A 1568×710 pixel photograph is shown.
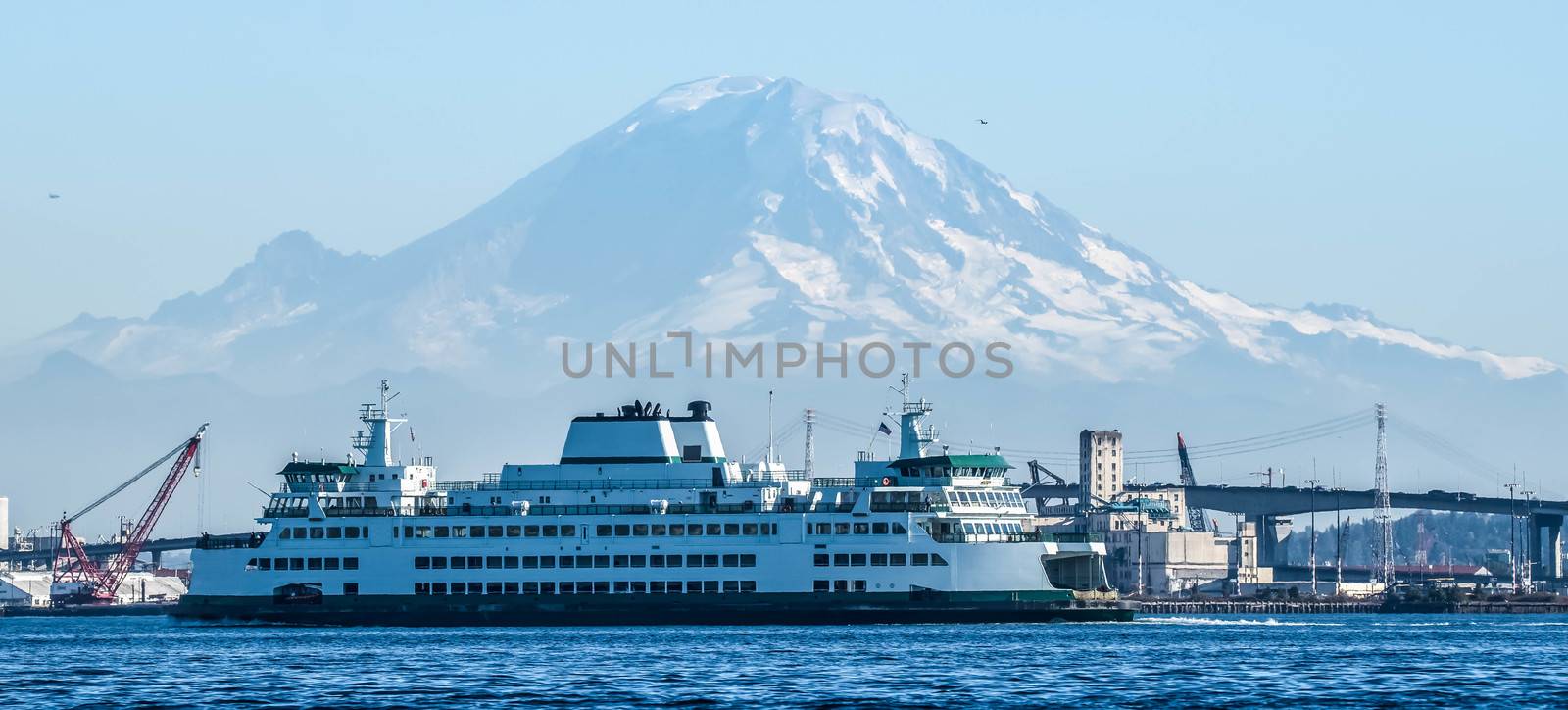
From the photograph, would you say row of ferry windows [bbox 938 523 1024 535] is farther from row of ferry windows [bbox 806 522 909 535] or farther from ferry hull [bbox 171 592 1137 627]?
ferry hull [bbox 171 592 1137 627]

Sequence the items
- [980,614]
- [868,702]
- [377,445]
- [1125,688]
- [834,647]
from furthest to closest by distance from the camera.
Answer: [377,445] < [980,614] < [834,647] < [1125,688] < [868,702]

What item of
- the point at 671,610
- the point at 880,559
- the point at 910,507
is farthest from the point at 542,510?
the point at 910,507

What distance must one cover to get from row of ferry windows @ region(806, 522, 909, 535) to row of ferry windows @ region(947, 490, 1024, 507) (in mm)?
2514

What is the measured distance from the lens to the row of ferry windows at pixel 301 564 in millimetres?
104375

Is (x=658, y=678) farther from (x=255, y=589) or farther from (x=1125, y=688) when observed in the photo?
(x=255, y=589)

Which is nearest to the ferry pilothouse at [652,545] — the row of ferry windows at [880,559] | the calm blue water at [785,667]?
the row of ferry windows at [880,559]

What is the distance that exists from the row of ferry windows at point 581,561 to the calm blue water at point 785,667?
4.66m

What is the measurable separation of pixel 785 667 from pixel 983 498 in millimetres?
29964

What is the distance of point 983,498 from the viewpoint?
103125mm

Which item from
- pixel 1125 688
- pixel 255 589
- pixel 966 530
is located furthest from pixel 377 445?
pixel 1125 688

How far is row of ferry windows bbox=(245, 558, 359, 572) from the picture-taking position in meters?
104

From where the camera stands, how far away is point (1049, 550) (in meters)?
100

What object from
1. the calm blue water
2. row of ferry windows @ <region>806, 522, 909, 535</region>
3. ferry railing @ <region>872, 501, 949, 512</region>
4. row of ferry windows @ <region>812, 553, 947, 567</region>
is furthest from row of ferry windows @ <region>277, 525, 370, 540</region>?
ferry railing @ <region>872, 501, 949, 512</region>

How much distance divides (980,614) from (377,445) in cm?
2721
